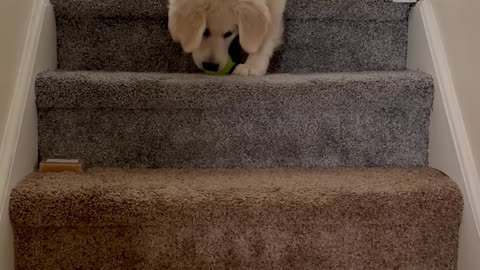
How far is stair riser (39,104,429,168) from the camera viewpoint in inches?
60.0

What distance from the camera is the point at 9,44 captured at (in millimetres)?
1361

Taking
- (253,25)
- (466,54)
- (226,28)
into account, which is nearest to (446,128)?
(466,54)

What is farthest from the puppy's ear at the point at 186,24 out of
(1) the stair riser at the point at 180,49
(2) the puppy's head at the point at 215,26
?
(1) the stair riser at the point at 180,49

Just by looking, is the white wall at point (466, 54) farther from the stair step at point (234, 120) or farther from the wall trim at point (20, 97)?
the wall trim at point (20, 97)

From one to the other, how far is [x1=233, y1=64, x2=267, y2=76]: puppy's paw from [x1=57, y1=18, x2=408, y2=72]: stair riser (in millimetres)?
155

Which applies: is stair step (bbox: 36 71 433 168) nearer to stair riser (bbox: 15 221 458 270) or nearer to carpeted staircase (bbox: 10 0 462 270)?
carpeted staircase (bbox: 10 0 462 270)

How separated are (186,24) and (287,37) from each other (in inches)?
13.7

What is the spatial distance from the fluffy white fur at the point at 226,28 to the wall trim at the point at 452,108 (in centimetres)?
45

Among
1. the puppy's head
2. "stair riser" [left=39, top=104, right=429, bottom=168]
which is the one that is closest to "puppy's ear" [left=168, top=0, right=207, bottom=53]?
the puppy's head

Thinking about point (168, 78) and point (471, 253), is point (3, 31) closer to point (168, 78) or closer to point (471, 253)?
point (168, 78)

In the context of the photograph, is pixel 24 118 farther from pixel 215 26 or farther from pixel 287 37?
pixel 287 37

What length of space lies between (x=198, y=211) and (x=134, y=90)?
400 mm

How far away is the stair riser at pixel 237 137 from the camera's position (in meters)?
1.52

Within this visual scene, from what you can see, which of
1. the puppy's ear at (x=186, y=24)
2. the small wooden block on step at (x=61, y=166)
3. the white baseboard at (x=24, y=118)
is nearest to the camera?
the white baseboard at (x=24, y=118)
